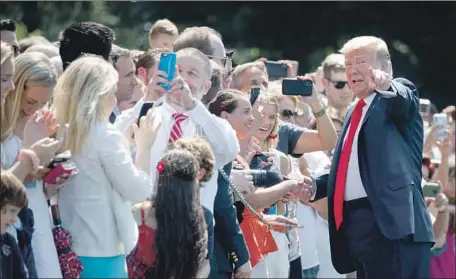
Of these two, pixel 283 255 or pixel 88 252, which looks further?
pixel 283 255

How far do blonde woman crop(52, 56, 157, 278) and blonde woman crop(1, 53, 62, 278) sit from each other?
14 centimetres

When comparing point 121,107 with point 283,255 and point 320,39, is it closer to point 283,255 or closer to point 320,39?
point 283,255

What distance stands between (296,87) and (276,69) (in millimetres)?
1344

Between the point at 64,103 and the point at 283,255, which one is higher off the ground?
the point at 64,103

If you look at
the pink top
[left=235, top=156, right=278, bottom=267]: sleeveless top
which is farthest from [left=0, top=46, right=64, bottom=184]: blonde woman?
the pink top

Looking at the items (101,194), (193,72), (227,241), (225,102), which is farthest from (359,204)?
(101,194)

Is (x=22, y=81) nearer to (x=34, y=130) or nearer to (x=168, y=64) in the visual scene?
(x=34, y=130)

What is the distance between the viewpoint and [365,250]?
8.53m

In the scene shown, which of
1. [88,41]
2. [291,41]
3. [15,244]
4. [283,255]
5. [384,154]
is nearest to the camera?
[15,244]

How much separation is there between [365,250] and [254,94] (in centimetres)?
120

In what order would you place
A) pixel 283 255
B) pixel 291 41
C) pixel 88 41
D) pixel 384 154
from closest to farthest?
pixel 88 41 < pixel 384 154 < pixel 283 255 < pixel 291 41

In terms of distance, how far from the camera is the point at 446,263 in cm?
1212

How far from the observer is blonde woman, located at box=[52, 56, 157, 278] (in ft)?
21.9

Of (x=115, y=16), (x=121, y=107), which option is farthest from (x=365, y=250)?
(x=115, y=16)
